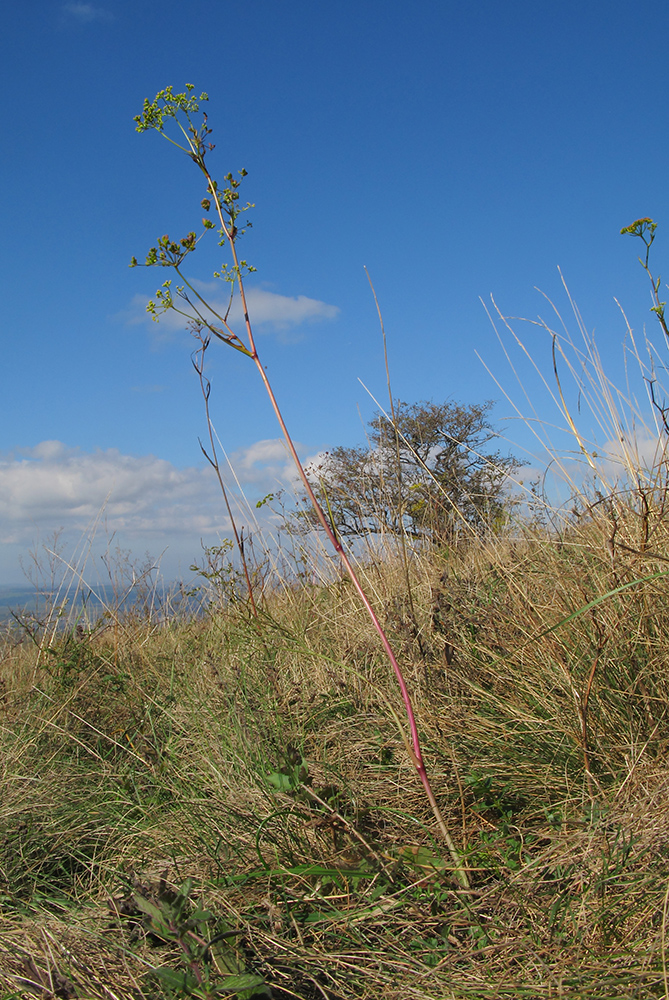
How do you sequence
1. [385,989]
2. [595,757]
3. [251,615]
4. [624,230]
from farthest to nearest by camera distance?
[251,615], [624,230], [595,757], [385,989]

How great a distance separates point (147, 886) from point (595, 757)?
103 centimetres

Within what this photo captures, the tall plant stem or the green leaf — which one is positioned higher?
the tall plant stem

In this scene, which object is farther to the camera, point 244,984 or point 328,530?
point 328,530

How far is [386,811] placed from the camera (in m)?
1.49

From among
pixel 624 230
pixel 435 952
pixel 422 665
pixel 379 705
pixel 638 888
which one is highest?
pixel 624 230

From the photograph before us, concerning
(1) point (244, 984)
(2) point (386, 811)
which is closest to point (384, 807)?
(2) point (386, 811)

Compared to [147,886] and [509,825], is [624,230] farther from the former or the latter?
[147,886]

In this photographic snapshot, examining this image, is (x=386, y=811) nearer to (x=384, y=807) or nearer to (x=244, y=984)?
(x=384, y=807)

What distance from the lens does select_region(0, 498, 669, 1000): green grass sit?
104 centimetres

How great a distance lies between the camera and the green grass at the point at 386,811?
3.42ft

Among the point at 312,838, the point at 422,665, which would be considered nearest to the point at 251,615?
the point at 422,665

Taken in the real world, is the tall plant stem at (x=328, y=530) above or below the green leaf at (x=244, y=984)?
above

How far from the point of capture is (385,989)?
3.23 ft

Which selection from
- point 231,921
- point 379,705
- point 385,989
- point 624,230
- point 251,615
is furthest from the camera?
point 251,615
